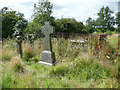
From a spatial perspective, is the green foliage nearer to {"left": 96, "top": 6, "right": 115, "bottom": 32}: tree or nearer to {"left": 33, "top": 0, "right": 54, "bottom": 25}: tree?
{"left": 33, "top": 0, "right": 54, "bottom": 25}: tree

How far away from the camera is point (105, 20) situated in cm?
2200

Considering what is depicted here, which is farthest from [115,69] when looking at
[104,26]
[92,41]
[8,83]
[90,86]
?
[104,26]

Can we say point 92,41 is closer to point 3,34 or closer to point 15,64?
point 15,64

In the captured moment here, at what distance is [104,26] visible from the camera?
21.8 metres

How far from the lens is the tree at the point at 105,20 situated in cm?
2067

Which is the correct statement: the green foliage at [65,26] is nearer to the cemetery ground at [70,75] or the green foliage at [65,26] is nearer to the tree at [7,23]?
the tree at [7,23]

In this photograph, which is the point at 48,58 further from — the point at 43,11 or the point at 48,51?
the point at 43,11

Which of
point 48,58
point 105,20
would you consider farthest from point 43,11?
point 105,20

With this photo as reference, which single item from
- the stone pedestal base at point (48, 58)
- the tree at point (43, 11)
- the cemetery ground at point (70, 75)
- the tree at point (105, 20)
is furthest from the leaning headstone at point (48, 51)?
the tree at point (105, 20)

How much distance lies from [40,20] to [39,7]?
1251 millimetres

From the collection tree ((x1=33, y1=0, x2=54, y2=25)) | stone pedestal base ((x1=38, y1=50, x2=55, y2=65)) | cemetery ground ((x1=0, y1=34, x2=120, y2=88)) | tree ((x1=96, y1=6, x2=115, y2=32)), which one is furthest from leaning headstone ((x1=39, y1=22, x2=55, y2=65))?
tree ((x1=96, y1=6, x2=115, y2=32))

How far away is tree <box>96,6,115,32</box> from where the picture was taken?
67.8 ft

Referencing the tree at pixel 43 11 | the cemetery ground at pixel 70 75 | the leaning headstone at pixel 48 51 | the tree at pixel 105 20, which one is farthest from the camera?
the tree at pixel 105 20

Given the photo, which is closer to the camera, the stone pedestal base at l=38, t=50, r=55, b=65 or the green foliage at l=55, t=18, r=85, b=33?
the stone pedestal base at l=38, t=50, r=55, b=65
